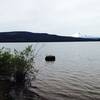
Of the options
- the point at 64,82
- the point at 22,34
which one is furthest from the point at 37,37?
the point at 64,82

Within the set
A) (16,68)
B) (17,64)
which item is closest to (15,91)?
(16,68)

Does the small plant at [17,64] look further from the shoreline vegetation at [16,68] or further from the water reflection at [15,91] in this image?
the water reflection at [15,91]

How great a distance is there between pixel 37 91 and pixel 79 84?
237 inches

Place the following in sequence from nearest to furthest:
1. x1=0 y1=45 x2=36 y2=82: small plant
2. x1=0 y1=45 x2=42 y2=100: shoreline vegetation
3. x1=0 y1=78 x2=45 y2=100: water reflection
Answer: x1=0 y1=78 x2=45 y2=100: water reflection < x1=0 y1=45 x2=42 y2=100: shoreline vegetation < x1=0 y1=45 x2=36 y2=82: small plant

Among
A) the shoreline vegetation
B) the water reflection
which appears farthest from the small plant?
the water reflection

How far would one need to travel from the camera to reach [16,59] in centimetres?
2086

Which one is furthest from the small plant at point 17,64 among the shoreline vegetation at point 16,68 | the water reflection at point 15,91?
the water reflection at point 15,91

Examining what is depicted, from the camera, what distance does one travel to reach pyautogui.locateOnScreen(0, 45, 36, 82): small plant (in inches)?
816

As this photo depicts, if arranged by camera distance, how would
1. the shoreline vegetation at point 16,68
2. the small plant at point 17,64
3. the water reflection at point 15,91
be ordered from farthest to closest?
the small plant at point 17,64
the shoreline vegetation at point 16,68
the water reflection at point 15,91

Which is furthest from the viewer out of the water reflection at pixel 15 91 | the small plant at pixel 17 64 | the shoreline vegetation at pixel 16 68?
the small plant at pixel 17 64

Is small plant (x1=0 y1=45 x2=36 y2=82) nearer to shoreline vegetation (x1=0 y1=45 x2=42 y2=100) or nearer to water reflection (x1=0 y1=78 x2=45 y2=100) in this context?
shoreline vegetation (x1=0 y1=45 x2=42 y2=100)

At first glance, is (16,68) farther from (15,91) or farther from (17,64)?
(15,91)

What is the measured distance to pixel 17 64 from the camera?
68.0 feet

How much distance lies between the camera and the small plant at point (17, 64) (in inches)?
816
